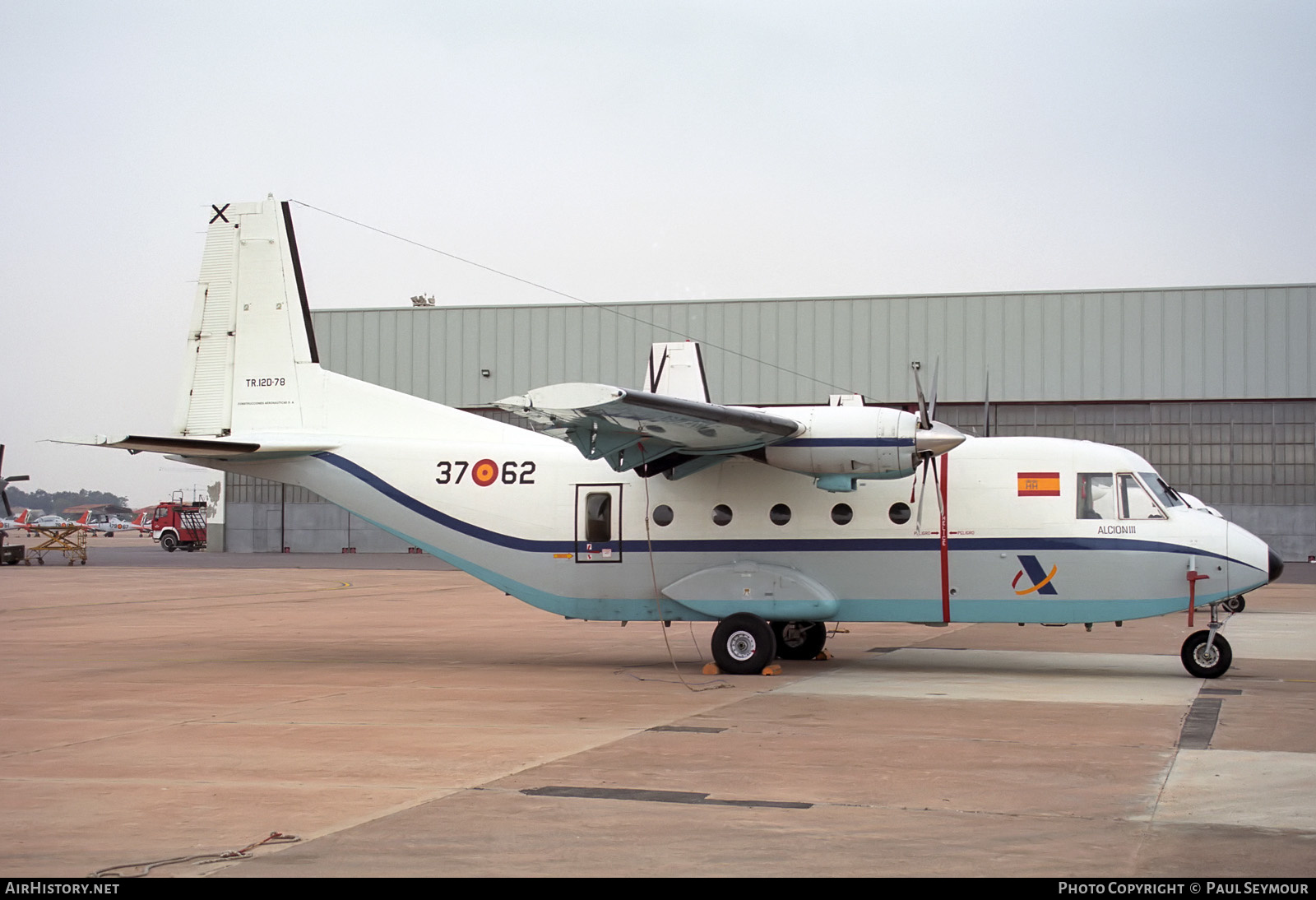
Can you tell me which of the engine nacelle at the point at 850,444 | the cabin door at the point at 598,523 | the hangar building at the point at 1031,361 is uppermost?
the hangar building at the point at 1031,361

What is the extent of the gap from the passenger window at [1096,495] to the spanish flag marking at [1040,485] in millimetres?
265

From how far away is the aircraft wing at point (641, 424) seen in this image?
12.5 m

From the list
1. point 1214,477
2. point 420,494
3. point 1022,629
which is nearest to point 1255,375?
point 1214,477

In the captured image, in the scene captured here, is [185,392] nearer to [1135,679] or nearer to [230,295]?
[230,295]

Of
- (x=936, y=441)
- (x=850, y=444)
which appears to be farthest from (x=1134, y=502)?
(x=850, y=444)

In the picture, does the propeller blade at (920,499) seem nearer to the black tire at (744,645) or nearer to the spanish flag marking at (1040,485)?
the spanish flag marking at (1040,485)

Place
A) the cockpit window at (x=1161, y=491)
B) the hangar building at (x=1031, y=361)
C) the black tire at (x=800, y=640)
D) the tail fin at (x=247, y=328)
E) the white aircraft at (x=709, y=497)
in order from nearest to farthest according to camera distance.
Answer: the white aircraft at (x=709, y=497)
the cockpit window at (x=1161, y=491)
the black tire at (x=800, y=640)
the tail fin at (x=247, y=328)
the hangar building at (x=1031, y=361)

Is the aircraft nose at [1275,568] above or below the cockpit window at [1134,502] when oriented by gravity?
below

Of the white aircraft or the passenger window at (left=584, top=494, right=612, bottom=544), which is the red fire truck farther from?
the passenger window at (left=584, top=494, right=612, bottom=544)

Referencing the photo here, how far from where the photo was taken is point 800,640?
1631 centimetres

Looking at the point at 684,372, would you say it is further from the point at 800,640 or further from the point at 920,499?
the point at 920,499

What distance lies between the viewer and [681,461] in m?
15.1

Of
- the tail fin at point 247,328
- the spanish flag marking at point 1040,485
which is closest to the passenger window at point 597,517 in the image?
the tail fin at point 247,328

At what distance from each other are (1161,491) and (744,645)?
17.5ft
